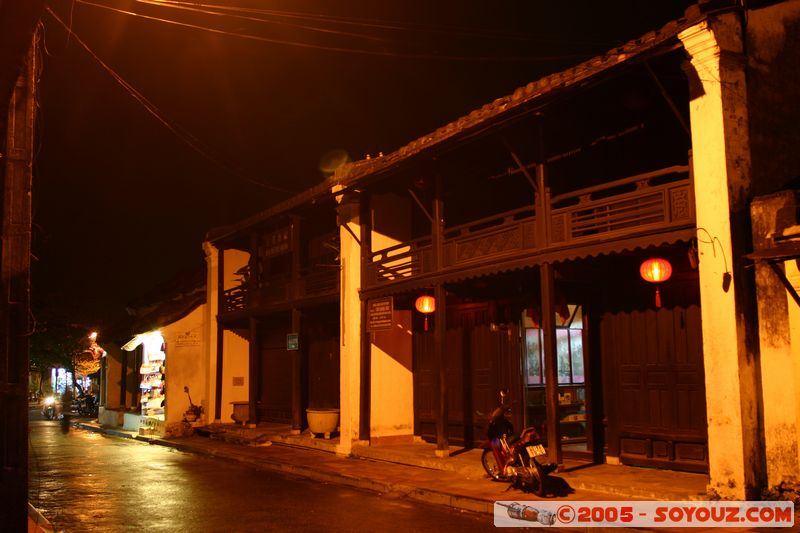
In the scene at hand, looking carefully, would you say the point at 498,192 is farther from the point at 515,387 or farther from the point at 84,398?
the point at 84,398

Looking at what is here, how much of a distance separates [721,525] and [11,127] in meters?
9.01

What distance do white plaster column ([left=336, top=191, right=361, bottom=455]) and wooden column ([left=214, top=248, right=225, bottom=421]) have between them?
8.09 meters

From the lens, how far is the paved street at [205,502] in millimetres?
9453

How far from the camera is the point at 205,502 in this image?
11.1 meters

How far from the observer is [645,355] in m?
12.4

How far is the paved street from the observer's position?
372 inches

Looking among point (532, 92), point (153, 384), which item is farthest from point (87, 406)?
point (532, 92)

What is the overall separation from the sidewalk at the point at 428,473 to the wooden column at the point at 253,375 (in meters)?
1.86

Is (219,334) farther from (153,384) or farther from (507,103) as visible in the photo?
(507,103)

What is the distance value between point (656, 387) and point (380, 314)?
6.51m

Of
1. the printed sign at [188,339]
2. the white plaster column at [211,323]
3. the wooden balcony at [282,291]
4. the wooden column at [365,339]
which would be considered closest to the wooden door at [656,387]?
the wooden column at [365,339]

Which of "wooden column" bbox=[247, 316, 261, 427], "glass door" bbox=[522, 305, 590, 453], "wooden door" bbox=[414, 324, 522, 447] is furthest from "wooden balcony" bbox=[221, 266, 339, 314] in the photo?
"glass door" bbox=[522, 305, 590, 453]

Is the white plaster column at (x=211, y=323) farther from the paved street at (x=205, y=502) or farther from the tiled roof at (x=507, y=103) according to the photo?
the paved street at (x=205, y=502)

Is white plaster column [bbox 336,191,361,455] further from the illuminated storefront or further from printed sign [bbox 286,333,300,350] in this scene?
the illuminated storefront
